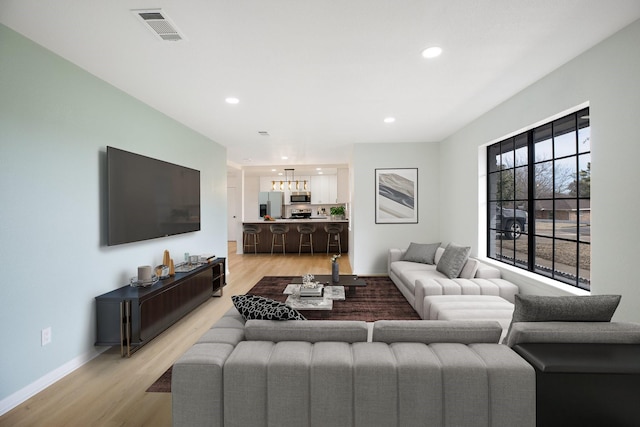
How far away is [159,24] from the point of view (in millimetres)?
2113

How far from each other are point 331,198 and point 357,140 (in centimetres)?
518

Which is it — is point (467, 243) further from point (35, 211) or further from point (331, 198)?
point (331, 198)

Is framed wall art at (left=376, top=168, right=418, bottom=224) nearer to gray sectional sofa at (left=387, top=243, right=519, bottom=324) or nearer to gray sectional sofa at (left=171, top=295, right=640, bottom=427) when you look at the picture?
gray sectional sofa at (left=387, top=243, right=519, bottom=324)

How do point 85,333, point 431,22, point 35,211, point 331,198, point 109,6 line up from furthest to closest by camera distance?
point 331,198, point 85,333, point 35,211, point 431,22, point 109,6

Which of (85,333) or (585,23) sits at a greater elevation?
(585,23)

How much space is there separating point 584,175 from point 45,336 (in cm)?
472

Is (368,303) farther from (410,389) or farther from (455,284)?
(410,389)

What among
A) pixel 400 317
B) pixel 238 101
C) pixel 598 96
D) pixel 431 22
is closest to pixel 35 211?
pixel 238 101

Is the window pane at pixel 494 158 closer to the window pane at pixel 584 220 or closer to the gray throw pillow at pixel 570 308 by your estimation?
the window pane at pixel 584 220

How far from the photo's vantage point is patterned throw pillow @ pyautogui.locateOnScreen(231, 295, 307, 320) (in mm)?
1935

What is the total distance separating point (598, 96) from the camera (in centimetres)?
248

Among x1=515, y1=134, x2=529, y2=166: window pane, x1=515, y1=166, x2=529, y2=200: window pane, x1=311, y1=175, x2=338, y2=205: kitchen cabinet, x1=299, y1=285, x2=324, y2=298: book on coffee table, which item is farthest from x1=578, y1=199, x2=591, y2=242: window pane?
x1=311, y1=175, x2=338, y2=205: kitchen cabinet

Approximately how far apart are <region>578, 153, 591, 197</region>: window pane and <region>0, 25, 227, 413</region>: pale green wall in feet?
14.6

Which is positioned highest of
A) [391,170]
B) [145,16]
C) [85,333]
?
[145,16]
